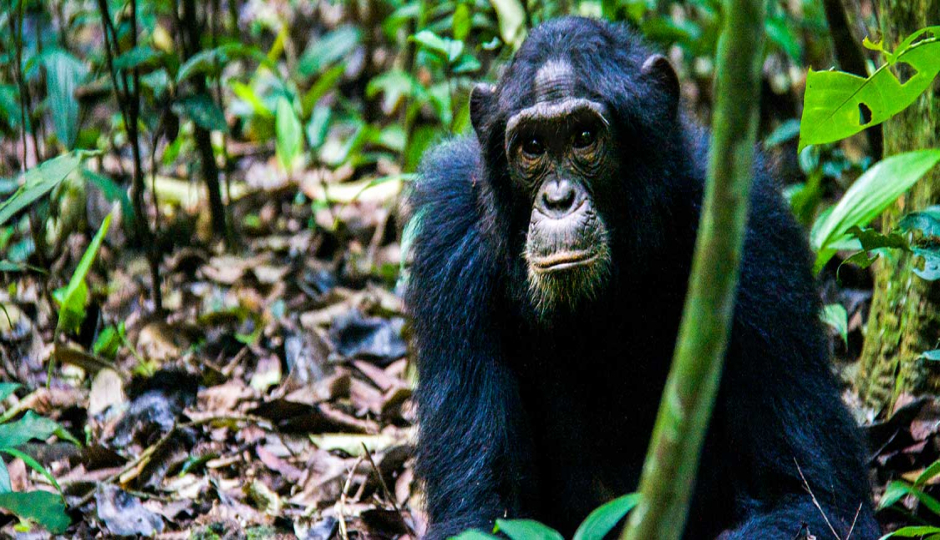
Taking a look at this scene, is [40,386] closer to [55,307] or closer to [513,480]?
[55,307]

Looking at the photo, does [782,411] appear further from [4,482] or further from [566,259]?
[4,482]

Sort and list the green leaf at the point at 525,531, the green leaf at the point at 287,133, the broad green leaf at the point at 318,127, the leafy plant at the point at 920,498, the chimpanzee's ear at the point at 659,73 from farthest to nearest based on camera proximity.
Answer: the broad green leaf at the point at 318,127 → the green leaf at the point at 287,133 → the chimpanzee's ear at the point at 659,73 → the leafy plant at the point at 920,498 → the green leaf at the point at 525,531

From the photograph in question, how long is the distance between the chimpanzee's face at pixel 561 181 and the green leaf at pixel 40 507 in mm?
1987

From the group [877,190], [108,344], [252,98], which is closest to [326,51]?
[252,98]

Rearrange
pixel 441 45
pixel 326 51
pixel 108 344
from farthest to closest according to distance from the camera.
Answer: pixel 326 51, pixel 108 344, pixel 441 45

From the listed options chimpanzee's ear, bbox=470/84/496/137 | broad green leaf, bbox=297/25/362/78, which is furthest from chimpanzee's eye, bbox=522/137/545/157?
broad green leaf, bbox=297/25/362/78

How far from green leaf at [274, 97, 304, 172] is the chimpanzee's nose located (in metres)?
4.11

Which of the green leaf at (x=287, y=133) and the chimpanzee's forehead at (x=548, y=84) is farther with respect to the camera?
the green leaf at (x=287, y=133)

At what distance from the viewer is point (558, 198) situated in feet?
13.6

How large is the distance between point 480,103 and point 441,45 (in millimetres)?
1585

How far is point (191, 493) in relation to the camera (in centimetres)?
507

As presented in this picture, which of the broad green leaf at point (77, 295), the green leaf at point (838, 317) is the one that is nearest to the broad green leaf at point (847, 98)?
the green leaf at point (838, 317)

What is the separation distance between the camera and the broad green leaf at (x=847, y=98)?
371 cm

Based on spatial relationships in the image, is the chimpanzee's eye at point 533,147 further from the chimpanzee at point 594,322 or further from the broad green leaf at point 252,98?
the broad green leaf at point 252,98
